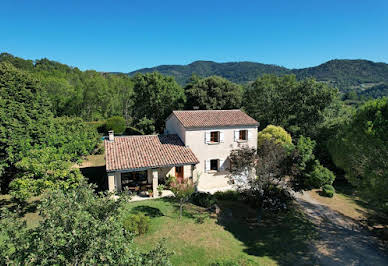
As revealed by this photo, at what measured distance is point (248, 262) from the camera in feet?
38.1

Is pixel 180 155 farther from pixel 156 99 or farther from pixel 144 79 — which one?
pixel 144 79

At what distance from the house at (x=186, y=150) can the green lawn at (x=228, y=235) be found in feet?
10.1

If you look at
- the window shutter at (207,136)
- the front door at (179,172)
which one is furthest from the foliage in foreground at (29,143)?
the window shutter at (207,136)

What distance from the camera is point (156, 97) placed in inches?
1752

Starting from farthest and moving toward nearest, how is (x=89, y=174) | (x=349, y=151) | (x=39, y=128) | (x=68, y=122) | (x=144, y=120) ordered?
(x=144, y=120), (x=68, y=122), (x=89, y=174), (x=39, y=128), (x=349, y=151)

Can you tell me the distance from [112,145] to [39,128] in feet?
19.4

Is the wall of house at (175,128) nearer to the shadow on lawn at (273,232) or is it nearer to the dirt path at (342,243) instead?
the shadow on lawn at (273,232)

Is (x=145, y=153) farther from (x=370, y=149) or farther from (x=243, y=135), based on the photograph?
(x=370, y=149)

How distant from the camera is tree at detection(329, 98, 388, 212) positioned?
1332 cm

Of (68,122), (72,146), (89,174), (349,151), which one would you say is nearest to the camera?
(349,151)

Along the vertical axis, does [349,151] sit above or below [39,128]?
below

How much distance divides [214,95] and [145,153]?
22.7m

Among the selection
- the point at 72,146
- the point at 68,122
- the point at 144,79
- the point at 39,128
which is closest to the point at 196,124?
the point at 72,146

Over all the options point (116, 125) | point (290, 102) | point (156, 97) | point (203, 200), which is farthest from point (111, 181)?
point (116, 125)
